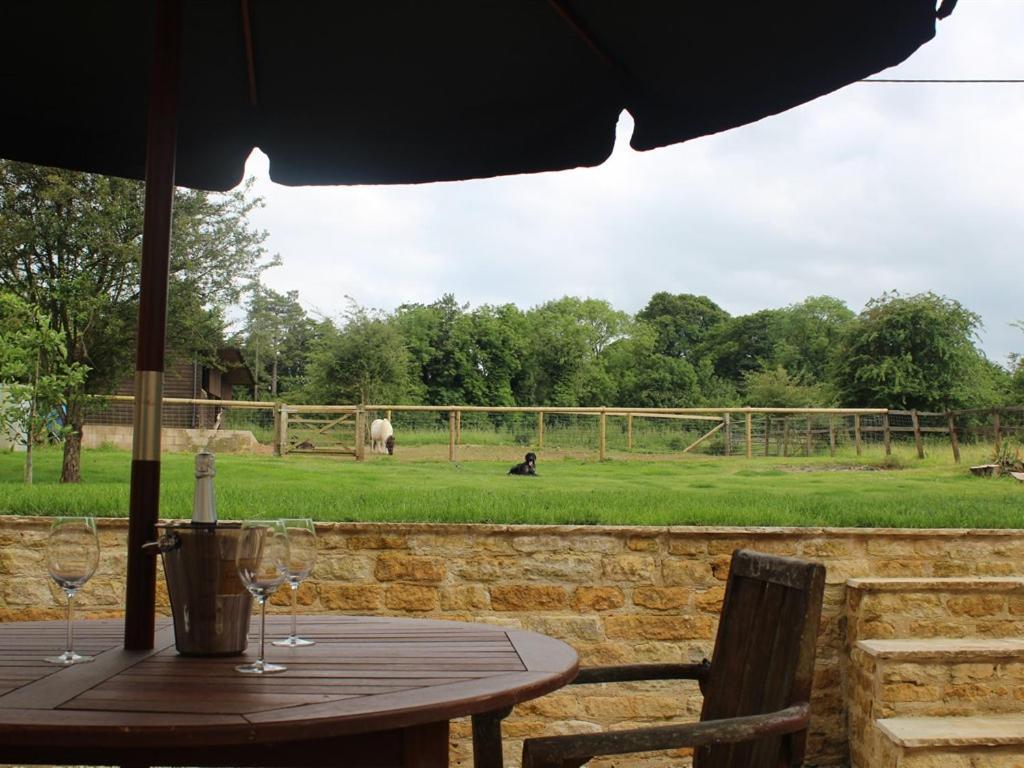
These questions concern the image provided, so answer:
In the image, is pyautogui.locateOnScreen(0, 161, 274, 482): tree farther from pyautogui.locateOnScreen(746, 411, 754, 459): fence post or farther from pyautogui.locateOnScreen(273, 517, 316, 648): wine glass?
pyautogui.locateOnScreen(273, 517, 316, 648): wine glass

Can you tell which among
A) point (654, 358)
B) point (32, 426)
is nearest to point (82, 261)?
point (32, 426)

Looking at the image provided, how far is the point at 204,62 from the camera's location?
7.34 ft

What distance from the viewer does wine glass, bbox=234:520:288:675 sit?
4.68 feet

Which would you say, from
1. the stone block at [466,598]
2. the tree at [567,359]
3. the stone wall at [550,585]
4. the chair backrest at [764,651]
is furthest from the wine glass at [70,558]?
the tree at [567,359]

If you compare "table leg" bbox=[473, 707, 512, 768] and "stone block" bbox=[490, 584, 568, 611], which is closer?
"table leg" bbox=[473, 707, 512, 768]

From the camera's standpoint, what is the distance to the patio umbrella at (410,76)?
185 centimetres

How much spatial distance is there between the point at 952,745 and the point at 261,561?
278cm

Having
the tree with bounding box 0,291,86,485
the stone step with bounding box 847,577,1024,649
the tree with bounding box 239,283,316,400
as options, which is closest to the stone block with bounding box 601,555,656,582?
the stone step with bounding box 847,577,1024,649

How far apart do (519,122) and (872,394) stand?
11.4 metres

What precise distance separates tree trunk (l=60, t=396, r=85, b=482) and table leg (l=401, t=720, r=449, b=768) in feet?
29.8

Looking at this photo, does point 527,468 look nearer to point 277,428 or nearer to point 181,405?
point 277,428

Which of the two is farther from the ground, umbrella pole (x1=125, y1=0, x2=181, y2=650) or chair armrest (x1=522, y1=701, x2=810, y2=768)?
umbrella pole (x1=125, y1=0, x2=181, y2=650)

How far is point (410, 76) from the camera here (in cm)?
227

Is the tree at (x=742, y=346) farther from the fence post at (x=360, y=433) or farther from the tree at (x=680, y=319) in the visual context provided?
the fence post at (x=360, y=433)
